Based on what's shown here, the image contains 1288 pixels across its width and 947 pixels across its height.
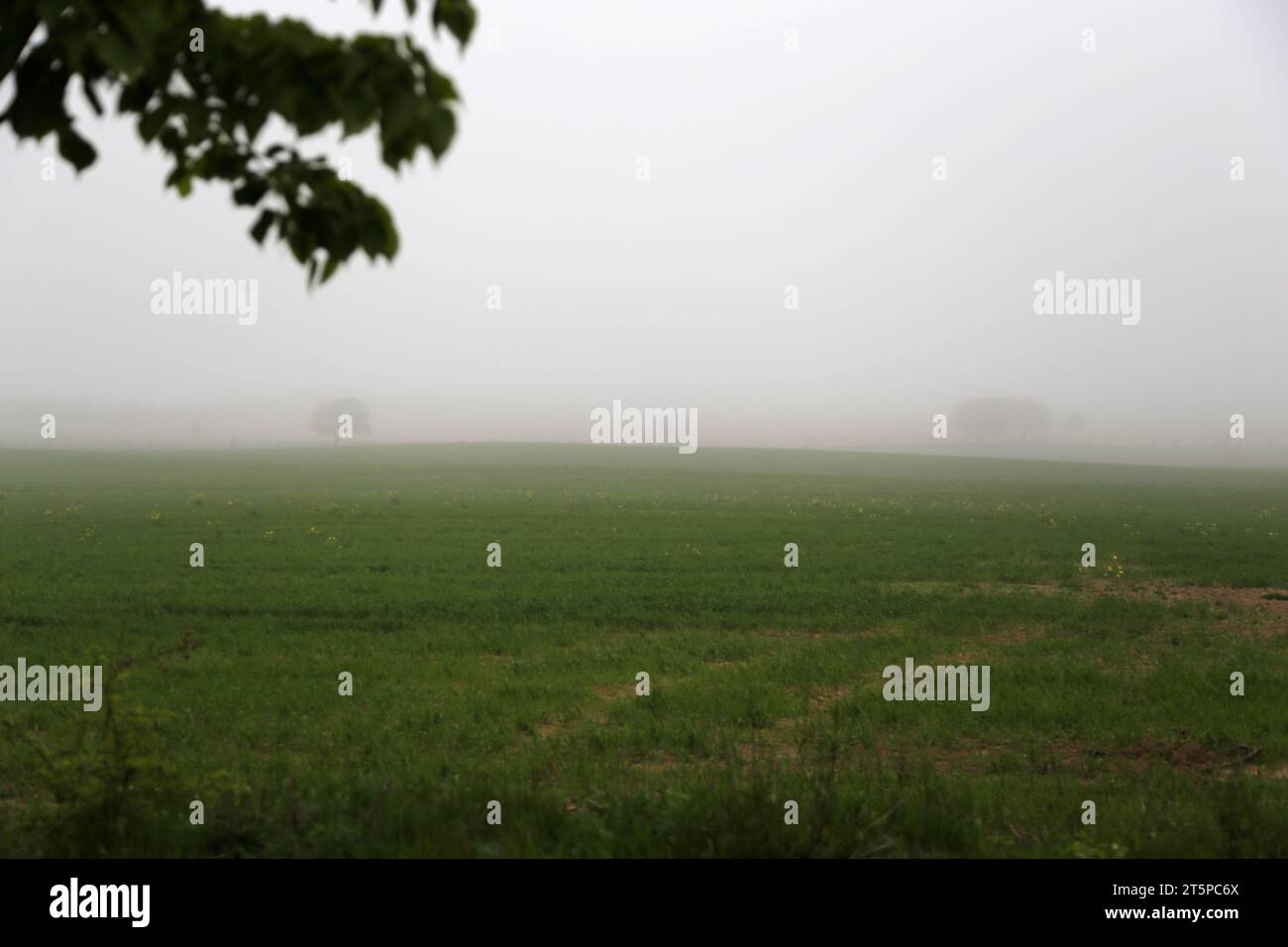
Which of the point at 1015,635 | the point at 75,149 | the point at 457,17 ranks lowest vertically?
the point at 1015,635

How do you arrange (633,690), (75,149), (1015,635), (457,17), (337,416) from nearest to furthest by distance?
(457,17) < (75,149) < (633,690) < (1015,635) < (337,416)

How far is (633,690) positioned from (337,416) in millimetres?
168642

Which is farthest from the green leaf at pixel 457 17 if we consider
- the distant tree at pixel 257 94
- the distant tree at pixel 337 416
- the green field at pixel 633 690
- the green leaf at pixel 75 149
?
the distant tree at pixel 337 416

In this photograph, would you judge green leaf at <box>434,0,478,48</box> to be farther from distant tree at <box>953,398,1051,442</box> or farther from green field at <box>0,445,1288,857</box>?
distant tree at <box>953,398,1051,442</box>

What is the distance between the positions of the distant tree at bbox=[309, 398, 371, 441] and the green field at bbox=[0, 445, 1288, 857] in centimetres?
14491

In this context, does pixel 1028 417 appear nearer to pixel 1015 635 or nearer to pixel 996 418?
pixel 996 418

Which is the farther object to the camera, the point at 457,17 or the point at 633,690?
the point at 633,690

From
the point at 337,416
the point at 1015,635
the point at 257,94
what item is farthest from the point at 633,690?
the point at 337,416

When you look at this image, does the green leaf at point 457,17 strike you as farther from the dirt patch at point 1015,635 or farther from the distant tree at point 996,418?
the distant tree at point 996,418

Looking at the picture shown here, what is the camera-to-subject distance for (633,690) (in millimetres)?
11211

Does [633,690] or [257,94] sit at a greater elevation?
[257,94]

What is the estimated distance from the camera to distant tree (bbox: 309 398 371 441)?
16738 cm

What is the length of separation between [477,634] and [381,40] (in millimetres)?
11916

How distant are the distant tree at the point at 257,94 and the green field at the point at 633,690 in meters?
3.75
